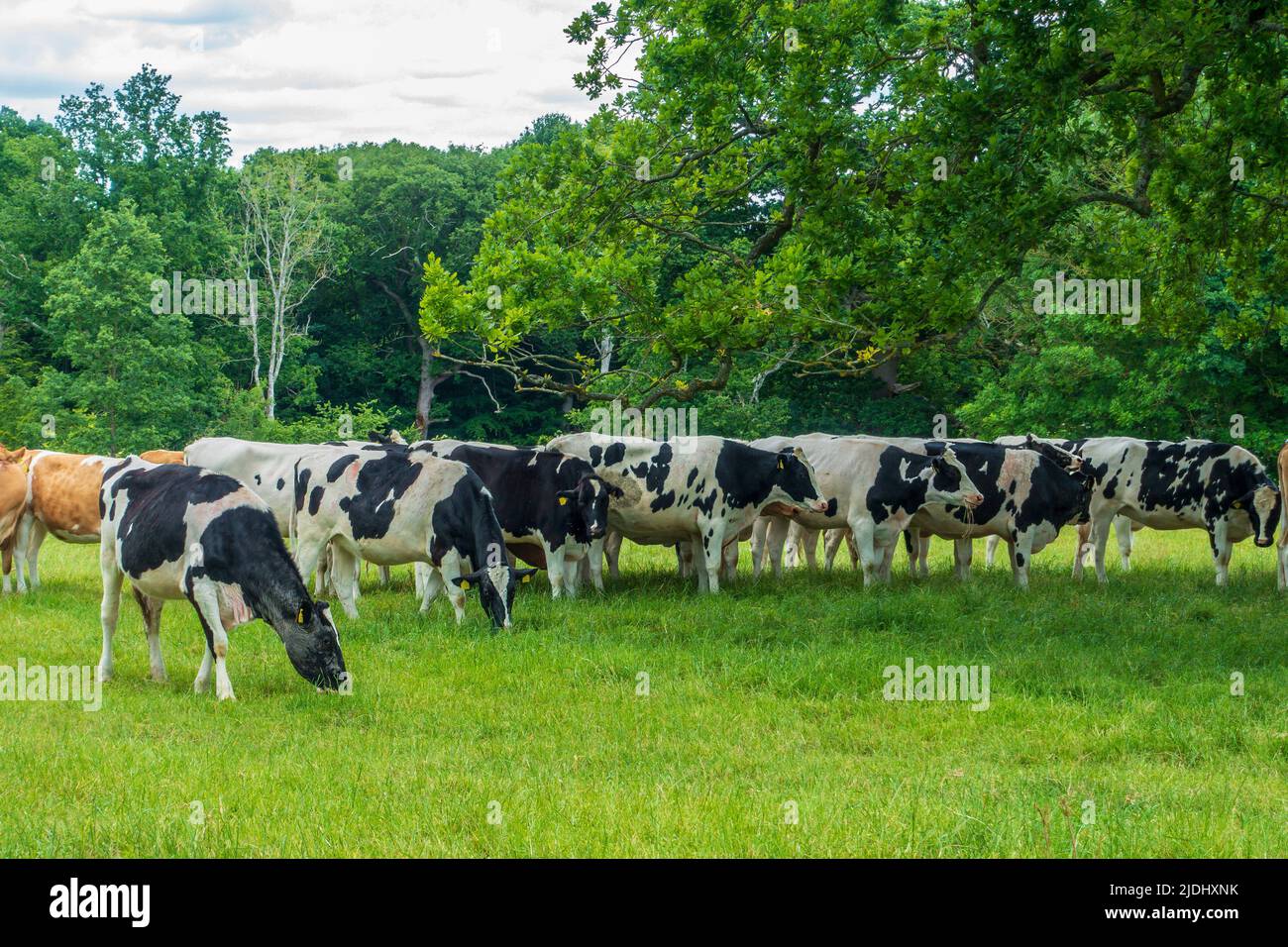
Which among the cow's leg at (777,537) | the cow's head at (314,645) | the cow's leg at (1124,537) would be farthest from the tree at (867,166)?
the cow's head at (314,645)

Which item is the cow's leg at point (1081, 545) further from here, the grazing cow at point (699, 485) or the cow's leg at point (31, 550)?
the cow's leg at point (31, 550)

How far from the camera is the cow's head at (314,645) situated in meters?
10.8

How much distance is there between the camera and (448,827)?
6879mm

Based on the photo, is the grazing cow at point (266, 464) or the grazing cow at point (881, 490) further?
the grazing cow at point (881, 490)

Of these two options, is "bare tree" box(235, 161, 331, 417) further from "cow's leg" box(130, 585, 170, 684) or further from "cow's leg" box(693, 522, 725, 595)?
"cow's leg" box(130, 585, 170, 684)

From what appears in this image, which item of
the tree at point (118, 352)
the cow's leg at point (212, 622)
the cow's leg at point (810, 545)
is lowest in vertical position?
the cow's leg at point (810, 545)

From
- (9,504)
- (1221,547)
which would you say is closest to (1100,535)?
(1221,547)

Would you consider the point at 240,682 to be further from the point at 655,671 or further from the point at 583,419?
the point at 583,419

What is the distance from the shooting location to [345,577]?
14961 mm

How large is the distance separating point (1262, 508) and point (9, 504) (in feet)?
58.2

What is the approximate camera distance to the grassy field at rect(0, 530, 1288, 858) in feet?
22.0

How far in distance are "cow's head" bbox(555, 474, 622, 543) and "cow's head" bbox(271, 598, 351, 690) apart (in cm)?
584

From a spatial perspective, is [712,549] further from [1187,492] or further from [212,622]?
[212,622]

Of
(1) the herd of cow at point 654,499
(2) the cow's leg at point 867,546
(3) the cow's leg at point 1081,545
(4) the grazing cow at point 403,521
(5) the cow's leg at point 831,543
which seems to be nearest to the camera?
(4) the grazing cow at point 403,521
